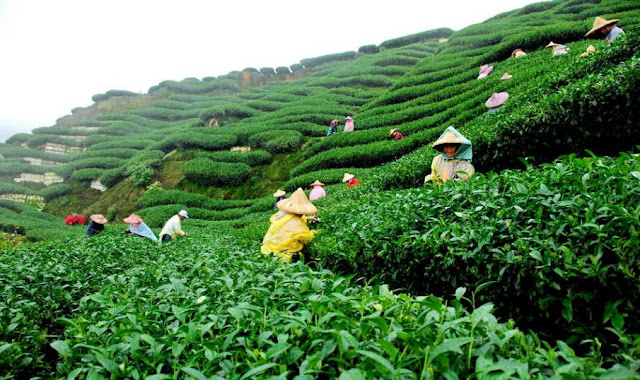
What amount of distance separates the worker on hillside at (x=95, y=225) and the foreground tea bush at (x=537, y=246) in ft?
33.2

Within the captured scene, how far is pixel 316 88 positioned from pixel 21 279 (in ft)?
94.7

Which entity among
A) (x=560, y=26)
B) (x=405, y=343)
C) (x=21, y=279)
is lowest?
(x=21, y=279)

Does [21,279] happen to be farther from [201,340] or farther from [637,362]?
[637,362]

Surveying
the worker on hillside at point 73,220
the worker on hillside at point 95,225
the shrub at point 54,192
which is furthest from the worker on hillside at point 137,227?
the shrub at point 54,192

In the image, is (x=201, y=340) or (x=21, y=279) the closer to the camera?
(x=201, y=340)

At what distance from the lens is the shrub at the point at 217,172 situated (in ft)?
61.8

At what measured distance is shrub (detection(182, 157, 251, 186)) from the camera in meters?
18.8

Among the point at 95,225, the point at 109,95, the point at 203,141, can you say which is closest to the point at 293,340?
the point at 95,225

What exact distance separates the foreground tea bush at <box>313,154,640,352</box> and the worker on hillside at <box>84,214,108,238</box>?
398 inches

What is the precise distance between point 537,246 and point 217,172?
17759 mm

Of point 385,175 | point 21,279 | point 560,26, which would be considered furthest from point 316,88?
point 21,279

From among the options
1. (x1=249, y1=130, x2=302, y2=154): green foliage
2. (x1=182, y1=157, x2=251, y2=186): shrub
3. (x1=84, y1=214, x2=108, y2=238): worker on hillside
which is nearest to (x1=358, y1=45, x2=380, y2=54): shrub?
Result: (x1=249, y1=130, x2=302, y2=154): green foliage

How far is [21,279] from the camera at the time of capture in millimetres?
4117

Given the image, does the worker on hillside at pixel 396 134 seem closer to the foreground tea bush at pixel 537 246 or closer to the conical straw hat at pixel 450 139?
the conical straw hat at pixel 450 139
